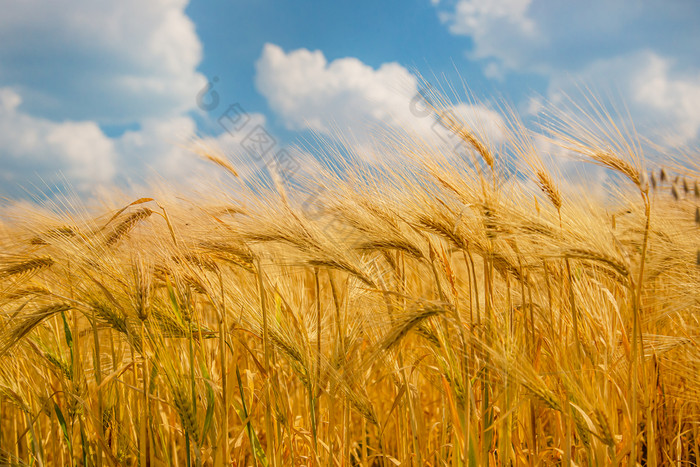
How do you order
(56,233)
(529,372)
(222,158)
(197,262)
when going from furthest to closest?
(222,158), (56,233), (197,262), (529,372)

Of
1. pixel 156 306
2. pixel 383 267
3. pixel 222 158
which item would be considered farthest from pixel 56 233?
pixel 383 267

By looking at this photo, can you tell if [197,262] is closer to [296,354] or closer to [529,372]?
[296,354]

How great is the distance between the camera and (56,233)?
60.3 inches

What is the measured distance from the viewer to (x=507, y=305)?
50.9 inches

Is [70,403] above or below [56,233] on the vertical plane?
below

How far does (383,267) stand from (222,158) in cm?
88

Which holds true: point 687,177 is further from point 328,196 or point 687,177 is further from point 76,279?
point 76,279

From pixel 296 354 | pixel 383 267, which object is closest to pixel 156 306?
pixel 296 354

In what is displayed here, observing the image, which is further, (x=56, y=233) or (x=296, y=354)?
(x=56, y=233)

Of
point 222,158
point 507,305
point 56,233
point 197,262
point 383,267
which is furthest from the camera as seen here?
point 222,158

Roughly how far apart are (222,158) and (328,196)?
724 millimetres

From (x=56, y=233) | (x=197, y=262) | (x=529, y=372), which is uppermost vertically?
(x=56, y=233)

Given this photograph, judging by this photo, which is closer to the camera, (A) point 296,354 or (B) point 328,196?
(A) point 296,354

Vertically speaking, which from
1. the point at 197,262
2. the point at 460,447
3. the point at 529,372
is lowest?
the point at 460,447
